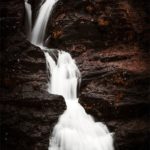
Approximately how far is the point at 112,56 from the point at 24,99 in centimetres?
359

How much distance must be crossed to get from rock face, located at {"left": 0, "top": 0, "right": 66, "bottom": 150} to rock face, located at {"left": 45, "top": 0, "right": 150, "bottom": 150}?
1.25 meters

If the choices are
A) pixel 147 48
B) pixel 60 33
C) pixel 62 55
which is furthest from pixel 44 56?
pixel 147 48

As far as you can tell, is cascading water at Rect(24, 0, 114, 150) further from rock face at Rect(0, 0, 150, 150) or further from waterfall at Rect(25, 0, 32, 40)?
waterfall at Rect(25, 0, 32, 40)

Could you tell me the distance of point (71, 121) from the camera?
1089 centimetres

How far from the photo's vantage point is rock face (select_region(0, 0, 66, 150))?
10.7m

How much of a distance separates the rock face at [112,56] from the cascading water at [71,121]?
0.97 ft

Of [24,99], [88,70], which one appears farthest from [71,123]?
[88,70]

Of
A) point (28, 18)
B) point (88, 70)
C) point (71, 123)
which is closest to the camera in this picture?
point (71, 123)

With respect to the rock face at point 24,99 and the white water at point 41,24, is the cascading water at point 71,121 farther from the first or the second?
the white water at point 41,24

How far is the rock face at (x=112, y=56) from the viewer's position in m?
11.6

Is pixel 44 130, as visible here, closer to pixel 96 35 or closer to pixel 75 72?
pixel 75 72

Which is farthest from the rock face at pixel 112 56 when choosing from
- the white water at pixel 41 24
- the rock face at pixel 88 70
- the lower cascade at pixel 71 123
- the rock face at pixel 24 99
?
the rock face at pixel 24 99

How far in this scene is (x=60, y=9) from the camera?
1423cm

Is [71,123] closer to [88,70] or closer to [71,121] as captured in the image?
[71,121]
